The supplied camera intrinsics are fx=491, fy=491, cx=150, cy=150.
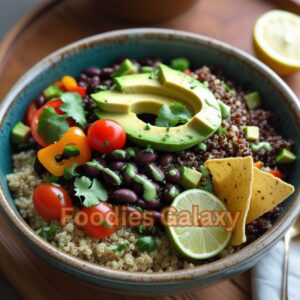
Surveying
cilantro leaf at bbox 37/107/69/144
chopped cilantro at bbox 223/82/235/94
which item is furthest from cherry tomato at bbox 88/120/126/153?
chopped cilantro at bbox 223/82/235/94

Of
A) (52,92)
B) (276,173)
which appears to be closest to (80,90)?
(52,92)

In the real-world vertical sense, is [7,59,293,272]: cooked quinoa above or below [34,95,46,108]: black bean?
below

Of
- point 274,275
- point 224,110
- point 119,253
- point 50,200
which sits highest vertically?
point 224,110

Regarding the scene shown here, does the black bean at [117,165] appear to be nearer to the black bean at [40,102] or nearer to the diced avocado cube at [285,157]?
the black bean at [40,102]

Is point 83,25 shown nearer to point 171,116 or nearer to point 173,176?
point 171,116

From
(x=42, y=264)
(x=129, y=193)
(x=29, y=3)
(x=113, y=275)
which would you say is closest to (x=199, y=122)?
(x=129, y=193)

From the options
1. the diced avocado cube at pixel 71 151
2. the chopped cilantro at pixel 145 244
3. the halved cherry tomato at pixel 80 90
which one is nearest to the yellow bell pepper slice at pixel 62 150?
the diced avocado cube at pixel 71 151

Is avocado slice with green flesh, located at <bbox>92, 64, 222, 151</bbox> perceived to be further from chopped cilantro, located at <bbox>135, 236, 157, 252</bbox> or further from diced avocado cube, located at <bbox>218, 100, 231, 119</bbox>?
chopped cilantro, located at <bbox>135, 236, 157, 252</bbox>
